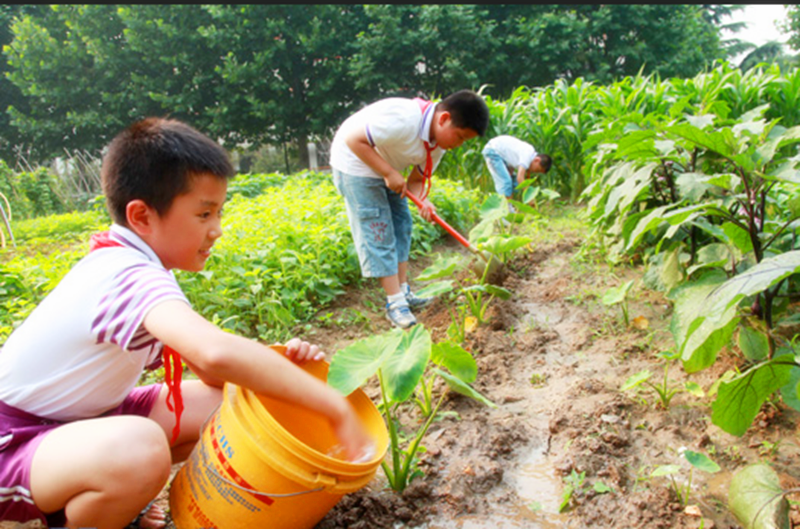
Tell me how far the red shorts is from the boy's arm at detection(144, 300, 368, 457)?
440 mm

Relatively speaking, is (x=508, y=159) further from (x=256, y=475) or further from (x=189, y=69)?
(x=189, y=69)

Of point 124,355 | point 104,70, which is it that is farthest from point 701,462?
point 104,70

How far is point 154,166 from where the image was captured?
3.98 ft

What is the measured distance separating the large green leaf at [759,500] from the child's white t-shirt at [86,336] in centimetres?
127

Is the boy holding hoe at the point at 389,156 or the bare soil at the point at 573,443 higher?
the boy holding hoe at the point at 389,156

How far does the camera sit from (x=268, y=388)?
1022 millimetres

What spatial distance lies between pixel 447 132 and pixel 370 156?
40 cm

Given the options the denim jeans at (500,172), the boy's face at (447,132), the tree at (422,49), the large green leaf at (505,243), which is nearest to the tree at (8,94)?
the tree at (422,49)

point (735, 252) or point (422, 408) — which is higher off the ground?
point (735, 252)

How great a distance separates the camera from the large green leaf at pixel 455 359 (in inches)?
62.1

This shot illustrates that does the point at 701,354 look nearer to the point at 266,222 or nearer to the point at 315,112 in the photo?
the point at 266,222

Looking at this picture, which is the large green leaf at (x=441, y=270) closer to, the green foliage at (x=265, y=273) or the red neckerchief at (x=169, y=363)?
the green foliage at (x=265, y=273)

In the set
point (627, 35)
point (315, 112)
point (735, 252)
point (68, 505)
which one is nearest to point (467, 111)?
point (735, 252)

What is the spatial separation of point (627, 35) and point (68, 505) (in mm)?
20464
